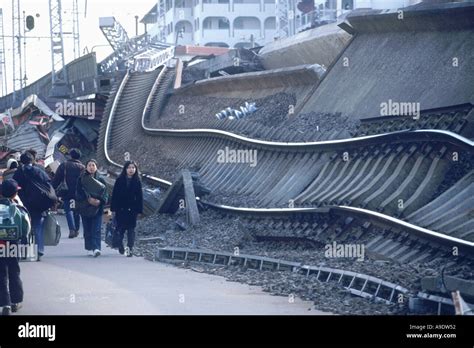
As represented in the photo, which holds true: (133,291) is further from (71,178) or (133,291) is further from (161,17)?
(161,17)

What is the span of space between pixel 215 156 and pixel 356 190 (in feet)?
29.7

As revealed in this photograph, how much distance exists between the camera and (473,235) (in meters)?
14.6

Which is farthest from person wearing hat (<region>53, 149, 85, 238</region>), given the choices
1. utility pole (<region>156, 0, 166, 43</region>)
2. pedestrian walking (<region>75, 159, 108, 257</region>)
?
utility pole (<region>156, 0, 166, 43</region>)

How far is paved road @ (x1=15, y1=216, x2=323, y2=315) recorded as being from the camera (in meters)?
12.6

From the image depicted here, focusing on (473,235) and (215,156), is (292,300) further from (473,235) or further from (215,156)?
(215,156)

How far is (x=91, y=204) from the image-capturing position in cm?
1886

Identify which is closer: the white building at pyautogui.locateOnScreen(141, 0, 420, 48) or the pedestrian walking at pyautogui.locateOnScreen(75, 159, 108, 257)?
the pedestrian walking at pyautogui.locateOnScreen(75, 159, 108, 257)

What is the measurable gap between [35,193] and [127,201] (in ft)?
5.67

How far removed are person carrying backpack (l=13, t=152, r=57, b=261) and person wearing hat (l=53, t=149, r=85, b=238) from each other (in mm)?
3628

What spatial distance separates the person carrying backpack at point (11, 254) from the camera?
→ 12328 mm

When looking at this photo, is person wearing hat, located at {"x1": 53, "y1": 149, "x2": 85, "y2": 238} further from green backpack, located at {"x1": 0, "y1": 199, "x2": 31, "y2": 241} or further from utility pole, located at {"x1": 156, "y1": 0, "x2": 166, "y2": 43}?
utility pole, located at {"x1": 156, "y1": 0, "x2": 166, "y2": 43}

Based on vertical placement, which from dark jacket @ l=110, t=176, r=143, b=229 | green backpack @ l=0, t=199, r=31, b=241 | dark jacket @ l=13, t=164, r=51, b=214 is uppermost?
green backpack @ l=0, t=199, r=31, b=241

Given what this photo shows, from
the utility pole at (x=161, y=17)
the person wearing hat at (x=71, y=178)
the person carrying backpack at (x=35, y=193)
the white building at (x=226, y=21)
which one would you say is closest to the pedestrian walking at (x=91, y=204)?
the person carrying backpack at (x=35, y=193)
